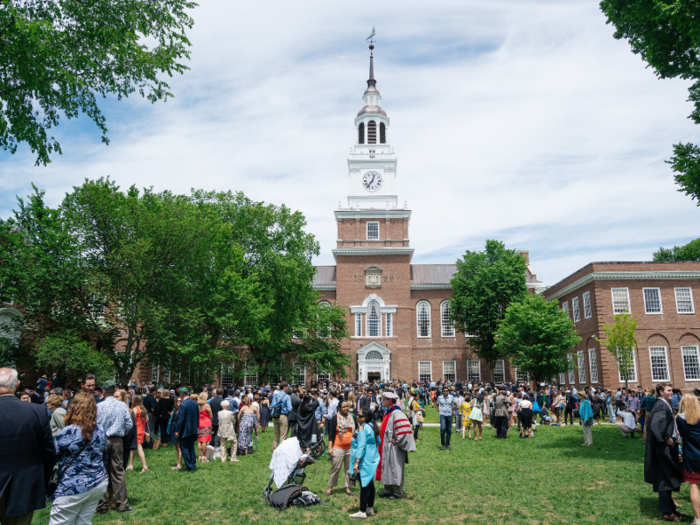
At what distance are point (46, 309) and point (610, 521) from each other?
2518 centimetres

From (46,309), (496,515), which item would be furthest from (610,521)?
(46,309)

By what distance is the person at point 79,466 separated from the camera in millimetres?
5594

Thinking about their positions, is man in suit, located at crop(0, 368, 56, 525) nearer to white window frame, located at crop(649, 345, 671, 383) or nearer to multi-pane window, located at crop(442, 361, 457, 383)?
white window frame, located at crop(649, 345, 671, 383)

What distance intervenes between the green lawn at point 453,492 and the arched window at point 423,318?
3368cm

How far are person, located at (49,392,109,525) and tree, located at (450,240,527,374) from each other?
3786 cm

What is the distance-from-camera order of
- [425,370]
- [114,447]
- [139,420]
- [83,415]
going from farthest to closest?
[425,370], [139,420], [114,447], [83,415]

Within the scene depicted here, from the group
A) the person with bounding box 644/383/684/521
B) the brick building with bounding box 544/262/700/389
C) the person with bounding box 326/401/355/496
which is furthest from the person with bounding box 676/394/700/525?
the brick building with bounding box 544/262/700/389

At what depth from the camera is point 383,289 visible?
46781mm

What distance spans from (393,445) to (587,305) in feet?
107

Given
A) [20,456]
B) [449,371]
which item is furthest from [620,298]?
[20,456]

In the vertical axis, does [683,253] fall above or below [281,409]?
above

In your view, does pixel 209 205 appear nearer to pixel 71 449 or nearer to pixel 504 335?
pixel 504 335

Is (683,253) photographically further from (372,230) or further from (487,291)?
(372,230)

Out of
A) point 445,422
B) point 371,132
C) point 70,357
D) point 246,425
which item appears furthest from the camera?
point 371,132
